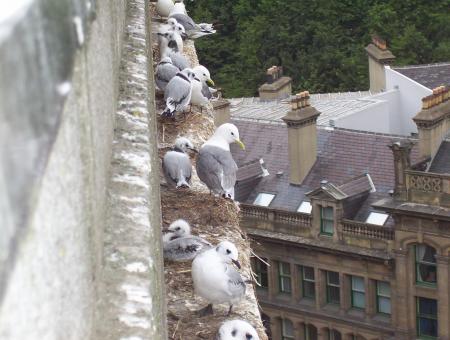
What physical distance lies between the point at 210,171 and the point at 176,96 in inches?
62.2

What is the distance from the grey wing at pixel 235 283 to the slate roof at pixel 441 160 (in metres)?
26.4

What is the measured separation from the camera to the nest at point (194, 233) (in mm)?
6691

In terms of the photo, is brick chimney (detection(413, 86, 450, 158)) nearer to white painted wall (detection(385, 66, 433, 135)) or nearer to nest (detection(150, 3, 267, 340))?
white painted wall (detection(385, 66, 433, 135))

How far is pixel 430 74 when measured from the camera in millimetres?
39656

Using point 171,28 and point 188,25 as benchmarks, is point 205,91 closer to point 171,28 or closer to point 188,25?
point 171,28

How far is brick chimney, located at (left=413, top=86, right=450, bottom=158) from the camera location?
1304 inches

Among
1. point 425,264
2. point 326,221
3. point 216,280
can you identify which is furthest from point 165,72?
point 326,221

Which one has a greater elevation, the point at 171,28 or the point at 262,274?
the point at 171,28

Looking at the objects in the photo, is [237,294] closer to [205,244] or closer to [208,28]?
[205,244]

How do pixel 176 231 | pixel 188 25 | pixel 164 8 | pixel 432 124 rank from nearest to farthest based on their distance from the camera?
pixel 176 231 < pixel 188 25 < pixel 164 8 < pixel 432 124

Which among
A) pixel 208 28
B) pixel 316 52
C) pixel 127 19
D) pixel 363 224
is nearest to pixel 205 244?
pixel 127 19

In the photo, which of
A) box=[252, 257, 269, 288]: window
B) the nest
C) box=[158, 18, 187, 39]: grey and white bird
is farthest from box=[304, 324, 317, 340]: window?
the nest

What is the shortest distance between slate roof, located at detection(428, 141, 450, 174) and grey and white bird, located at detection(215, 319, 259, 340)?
89.1 ft

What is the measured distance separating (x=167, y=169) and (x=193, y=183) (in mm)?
904
